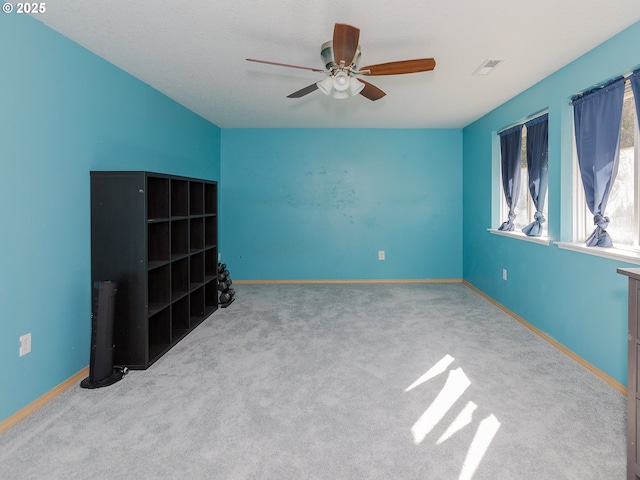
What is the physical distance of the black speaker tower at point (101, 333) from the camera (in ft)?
7.54

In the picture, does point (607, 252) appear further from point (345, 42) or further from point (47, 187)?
point (47, 187)

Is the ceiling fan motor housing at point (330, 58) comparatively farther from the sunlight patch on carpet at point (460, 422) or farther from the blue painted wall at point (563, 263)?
the sunlight patch on carpet at point (460, 422)

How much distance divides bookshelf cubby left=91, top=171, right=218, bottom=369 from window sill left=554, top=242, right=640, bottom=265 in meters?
3.16

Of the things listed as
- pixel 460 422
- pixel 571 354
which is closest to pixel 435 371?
pixel 460 422

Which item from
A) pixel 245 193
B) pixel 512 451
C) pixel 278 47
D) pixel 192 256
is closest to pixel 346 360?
pixel 512 451

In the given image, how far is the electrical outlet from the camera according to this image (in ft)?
6.61

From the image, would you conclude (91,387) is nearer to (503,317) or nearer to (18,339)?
(18,339)

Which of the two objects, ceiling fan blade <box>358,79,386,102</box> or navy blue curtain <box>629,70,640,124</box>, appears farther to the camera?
ceiling fan blade <box>358,79,386,102</box>

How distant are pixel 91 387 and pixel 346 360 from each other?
1738 mm

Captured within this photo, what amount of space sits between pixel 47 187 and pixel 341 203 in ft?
12.4

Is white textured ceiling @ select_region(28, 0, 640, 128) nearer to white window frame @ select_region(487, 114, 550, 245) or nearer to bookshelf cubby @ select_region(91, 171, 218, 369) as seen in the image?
white window frame @ select_region(487, 114, 550, 245)

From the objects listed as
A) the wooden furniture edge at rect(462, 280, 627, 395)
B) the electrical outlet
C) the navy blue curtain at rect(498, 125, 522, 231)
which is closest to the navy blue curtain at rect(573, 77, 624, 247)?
the wooden furniture edge at rect(462, 280, 627, 395)

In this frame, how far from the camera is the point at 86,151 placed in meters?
2.54

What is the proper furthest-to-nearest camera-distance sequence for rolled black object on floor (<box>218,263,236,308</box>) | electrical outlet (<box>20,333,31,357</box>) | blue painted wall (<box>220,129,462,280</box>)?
1. blue painted wall (<box>220,129,462,280</box>)
2. rolled black object on floor (<box>218,263,236,308</box>)
3. electrical outlet (<box>20,333,31,357</box>)
